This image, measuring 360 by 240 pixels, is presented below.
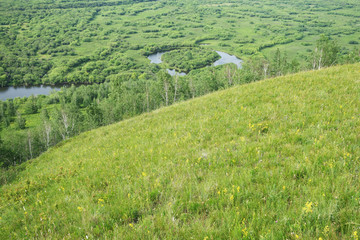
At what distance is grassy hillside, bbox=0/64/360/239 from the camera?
12.1 feet

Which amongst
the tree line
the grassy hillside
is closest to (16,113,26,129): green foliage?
the tree line

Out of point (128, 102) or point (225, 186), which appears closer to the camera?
point (225, 186)

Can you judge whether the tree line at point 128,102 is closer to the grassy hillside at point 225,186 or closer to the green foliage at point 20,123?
the green foliage at point 20,123

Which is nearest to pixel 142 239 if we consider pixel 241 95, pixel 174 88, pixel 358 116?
pixel 358 116

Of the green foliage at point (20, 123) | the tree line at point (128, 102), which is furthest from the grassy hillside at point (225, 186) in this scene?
the green foliage at point (20, 123)

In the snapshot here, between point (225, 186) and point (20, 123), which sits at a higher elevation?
point (225, 186)

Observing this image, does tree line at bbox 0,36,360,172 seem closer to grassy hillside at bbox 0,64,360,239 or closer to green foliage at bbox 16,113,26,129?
green foliage at bbox 16,113,26,129

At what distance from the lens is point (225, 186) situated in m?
4.82

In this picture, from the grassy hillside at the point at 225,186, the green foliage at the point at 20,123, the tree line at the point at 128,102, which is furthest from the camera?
the green foliage at the point at 20,123

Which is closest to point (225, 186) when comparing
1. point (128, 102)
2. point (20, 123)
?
point (128, 102)

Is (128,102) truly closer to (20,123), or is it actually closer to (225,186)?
(20,123)

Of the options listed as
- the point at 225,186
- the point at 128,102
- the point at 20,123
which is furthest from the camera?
the point at 20,123

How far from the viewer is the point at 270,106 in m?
9.52

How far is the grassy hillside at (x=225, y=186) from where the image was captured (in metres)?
3.68
